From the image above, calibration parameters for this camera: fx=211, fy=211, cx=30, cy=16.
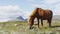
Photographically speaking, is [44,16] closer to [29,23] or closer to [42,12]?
[42,12]

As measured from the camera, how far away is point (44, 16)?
3281 cm

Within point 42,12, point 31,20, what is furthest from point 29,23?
point 42,12

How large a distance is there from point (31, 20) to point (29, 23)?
561 millimetres

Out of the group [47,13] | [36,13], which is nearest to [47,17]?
[47,13]

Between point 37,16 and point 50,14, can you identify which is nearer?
point 37,16

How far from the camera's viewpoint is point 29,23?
31672mm

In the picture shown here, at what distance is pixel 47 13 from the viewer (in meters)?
33.7

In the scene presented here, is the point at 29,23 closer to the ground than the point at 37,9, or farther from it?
closer to the ground

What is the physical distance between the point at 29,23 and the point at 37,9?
2.43m

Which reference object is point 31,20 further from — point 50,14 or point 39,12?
point 50,14

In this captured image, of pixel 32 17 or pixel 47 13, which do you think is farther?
pixel 47 13

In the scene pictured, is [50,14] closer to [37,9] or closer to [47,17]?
[47,17]

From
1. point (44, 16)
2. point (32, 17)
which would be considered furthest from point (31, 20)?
point (44, 16)

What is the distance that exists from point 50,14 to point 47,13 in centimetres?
108
